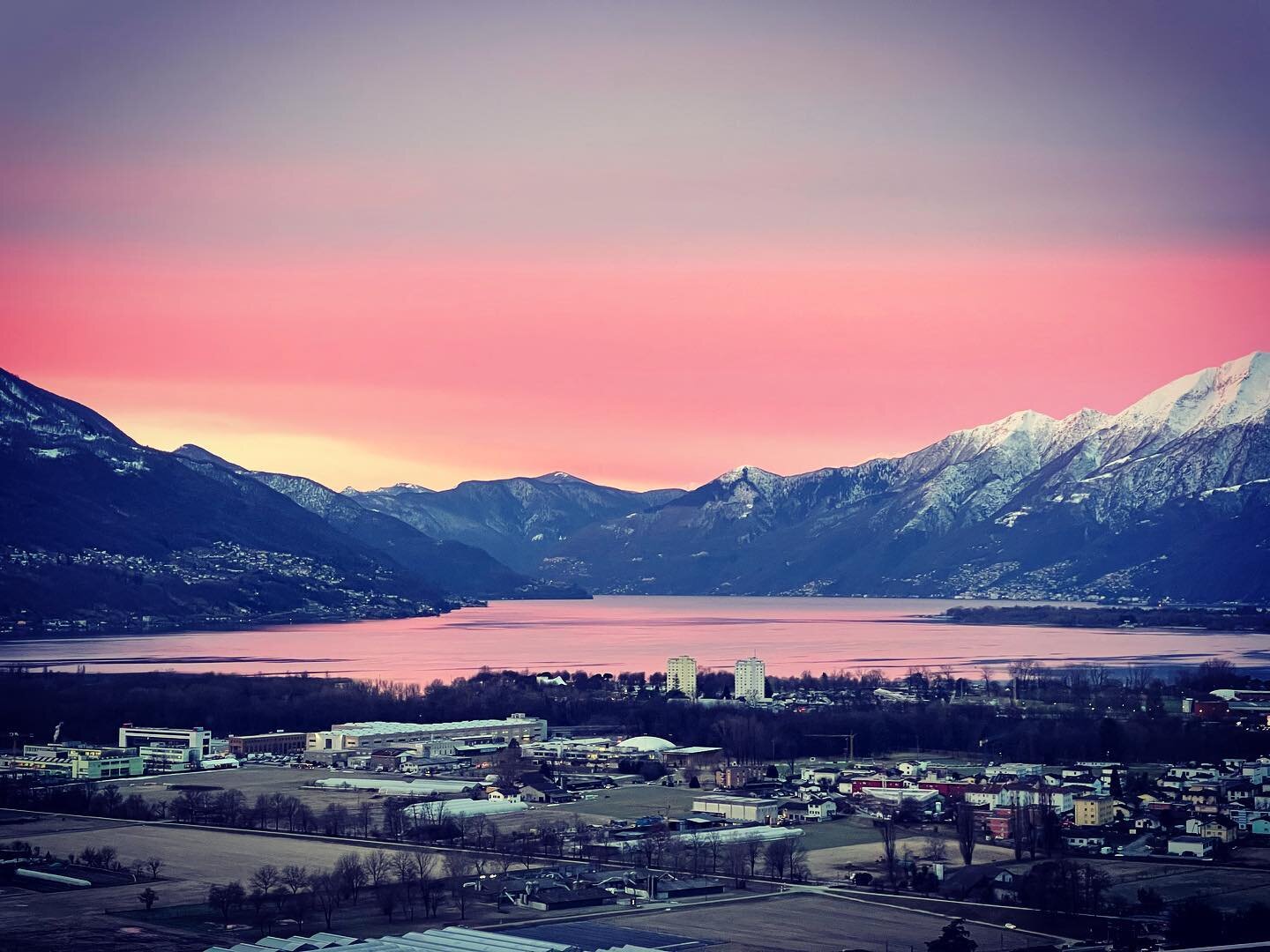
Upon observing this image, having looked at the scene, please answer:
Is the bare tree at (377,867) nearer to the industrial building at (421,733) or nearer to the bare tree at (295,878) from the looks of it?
the bare tree at (295,878)

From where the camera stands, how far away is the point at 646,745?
50.2 m

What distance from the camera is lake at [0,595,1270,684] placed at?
78375 mm

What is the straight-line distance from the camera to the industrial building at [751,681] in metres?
63.1

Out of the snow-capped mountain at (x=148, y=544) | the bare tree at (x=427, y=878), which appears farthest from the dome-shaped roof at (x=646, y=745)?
the snow-capped mountain at (x=148, y=544)

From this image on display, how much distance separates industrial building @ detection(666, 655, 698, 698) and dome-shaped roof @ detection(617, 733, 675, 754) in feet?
44.5

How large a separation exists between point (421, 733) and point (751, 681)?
45.5 ft

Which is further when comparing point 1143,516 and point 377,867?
point 1143,516

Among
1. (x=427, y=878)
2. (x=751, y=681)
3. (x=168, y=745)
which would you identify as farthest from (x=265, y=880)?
(x=751, y=681)

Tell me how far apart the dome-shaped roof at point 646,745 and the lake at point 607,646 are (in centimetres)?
1897

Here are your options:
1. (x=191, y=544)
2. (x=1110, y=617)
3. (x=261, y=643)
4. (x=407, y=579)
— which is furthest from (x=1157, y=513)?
(x=261, y=643)

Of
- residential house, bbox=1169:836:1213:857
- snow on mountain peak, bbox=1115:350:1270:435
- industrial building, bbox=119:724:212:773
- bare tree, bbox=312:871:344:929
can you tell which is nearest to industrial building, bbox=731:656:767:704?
industrial building, bbox=119:724:212:773

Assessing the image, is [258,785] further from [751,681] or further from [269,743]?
[751,681]

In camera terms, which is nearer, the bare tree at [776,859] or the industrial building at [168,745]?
the bare tree at [776,859]

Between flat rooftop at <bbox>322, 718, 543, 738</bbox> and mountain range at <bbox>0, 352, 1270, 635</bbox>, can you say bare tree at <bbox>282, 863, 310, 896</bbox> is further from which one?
mountain range at <bbox>0, 352, 1270, 635</bbox>
